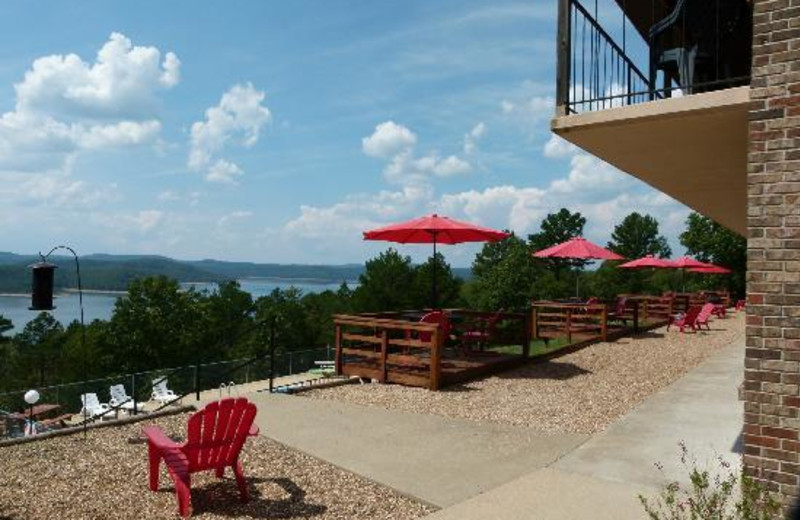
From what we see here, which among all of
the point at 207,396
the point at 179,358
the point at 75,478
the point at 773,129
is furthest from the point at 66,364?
→ the point at 773,129

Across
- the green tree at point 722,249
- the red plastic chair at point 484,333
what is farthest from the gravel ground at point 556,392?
the green tree at point 722,249

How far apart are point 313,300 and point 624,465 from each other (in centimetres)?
6129

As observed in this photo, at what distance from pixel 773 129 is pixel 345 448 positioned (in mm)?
4966

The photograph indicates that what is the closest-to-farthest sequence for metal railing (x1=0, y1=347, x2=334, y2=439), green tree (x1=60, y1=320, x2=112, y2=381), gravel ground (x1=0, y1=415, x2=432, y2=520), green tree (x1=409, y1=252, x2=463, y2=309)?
gravel ground (x1=0, y1=415, x2=432, y2=520)
metal railing (x1=0, y1=347, x2=334, y2=439)
green tree (x1=409, y1=252, x2=463, y2=309)
green tree (x1=60, y1=320, x2=112, y2=381)

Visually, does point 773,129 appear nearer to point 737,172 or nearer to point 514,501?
point 737,172

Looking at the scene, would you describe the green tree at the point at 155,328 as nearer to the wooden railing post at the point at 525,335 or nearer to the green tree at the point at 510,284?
the green tree at the point at 510,284

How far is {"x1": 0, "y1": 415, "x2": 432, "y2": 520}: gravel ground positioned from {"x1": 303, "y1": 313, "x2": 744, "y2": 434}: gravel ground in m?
2.88

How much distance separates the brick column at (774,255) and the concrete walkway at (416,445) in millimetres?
2302

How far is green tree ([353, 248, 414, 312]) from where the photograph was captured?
129 feet

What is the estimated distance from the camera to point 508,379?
1141cm

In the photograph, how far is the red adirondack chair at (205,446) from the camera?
5.21 metres

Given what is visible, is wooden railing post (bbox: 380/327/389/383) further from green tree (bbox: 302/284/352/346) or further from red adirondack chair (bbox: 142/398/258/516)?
green tree (bbox: 302/284/352/346)

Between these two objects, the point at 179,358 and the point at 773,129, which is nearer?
the point at 773,129

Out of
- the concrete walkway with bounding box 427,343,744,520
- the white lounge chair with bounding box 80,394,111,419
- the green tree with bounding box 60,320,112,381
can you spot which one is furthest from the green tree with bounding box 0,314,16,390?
the concrete walkway with bounding box 427,343,744,520
